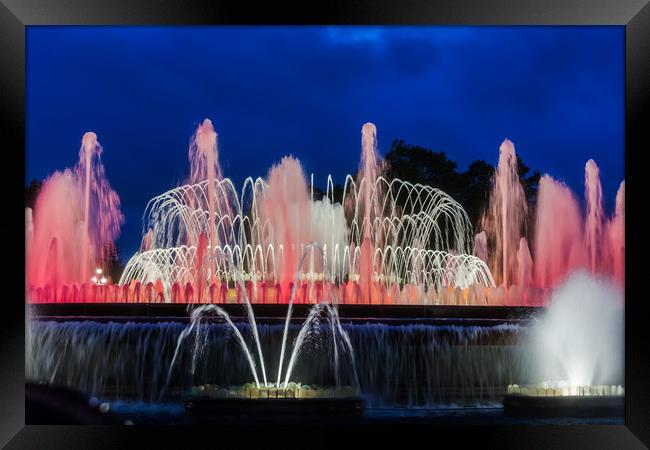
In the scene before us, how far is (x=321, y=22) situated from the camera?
7.37 meters

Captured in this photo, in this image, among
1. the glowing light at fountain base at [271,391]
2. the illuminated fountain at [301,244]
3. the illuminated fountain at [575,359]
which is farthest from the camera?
the illuminated fountain at [301,244]

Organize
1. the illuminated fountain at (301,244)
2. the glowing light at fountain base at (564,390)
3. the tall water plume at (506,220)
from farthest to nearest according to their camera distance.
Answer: the tall water plume at (506,220) < the illuminated fountain at (301,244) < the glowing light at fountain base at (564,390)

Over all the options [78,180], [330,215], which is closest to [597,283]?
[330,215]

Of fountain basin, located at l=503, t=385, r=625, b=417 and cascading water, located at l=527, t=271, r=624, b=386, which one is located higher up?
cascading water, located at l=527, t=271, r=624, b=386

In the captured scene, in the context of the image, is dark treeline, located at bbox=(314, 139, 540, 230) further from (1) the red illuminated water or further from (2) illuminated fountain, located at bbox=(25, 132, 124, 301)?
(2) illuminated fountain, located at bbox=(25, 132, 124, 301)

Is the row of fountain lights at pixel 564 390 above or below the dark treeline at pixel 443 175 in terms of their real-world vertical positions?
below

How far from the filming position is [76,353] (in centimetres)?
1018

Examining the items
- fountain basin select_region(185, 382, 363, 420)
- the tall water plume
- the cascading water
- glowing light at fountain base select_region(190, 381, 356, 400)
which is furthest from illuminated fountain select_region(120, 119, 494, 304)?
fountain basin select_region(185, 382, 363, 420)

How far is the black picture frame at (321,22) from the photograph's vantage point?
7.26 meters

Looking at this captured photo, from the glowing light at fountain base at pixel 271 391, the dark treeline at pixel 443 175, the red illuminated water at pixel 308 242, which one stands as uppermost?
the dark treeline at pixel 443 175

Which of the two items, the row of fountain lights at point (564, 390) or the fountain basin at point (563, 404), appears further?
the row of fountain lights at point (564, 390)

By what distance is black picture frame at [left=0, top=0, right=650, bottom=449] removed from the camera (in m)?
7.26

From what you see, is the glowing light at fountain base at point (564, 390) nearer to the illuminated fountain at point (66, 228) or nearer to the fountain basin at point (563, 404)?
the fountain basin at point (563, 404)

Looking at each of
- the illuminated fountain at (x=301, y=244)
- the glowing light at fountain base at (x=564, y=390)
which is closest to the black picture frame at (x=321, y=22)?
the glowing light at fountain base at (x=564, y=390)
